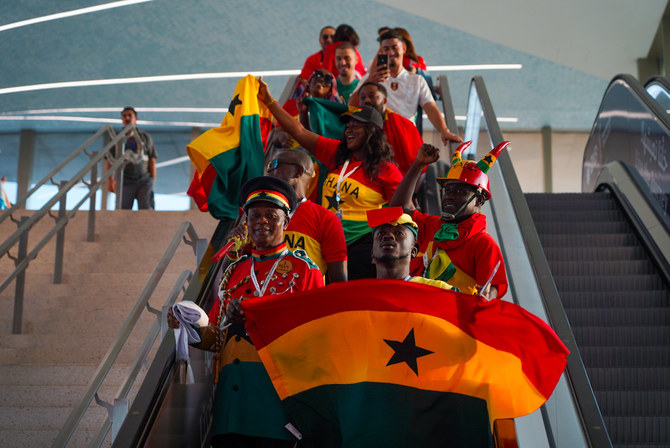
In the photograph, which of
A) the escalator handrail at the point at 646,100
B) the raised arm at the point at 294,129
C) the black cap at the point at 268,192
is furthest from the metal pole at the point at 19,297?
the escalator handrail at the point at 646,100

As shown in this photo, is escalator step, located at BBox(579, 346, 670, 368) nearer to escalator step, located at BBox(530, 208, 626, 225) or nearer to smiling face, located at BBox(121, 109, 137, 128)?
escalator step, located at BBox(530, 208, 626, 225)

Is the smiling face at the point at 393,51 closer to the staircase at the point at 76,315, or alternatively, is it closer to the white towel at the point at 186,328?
the staircase at the point at 76,315

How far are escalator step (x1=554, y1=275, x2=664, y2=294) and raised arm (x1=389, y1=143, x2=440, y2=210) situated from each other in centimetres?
170

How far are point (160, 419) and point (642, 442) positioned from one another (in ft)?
8.92

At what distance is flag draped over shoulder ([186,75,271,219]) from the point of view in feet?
20.0

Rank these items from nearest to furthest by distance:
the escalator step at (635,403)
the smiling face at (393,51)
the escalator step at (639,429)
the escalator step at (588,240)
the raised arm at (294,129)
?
1. the escalator step at (639,429)
2. the escalator step at (635,403)
3. the raised arm at (294,129)
4. the escalator step at (588,240)
5. the smiling face at (393,51)

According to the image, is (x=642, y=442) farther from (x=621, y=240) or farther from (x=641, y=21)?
(x=641, y=21)

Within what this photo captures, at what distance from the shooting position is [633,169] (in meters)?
7.71

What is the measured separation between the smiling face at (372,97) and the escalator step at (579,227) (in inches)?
75.0

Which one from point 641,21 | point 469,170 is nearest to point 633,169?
point 469,170

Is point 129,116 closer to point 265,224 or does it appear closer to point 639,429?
point 265,224

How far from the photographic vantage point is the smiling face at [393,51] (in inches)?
280

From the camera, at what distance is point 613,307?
19.9 feet

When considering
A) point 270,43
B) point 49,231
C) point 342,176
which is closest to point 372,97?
point 342,176
